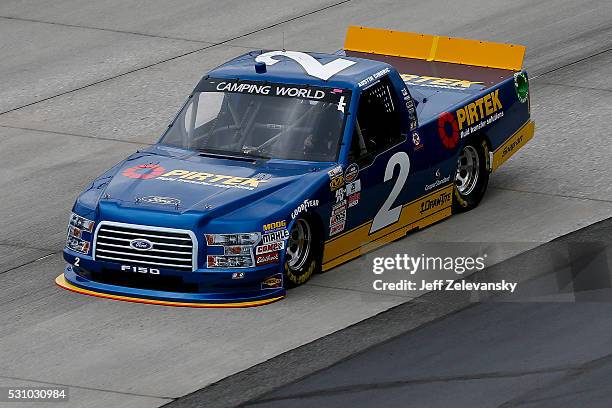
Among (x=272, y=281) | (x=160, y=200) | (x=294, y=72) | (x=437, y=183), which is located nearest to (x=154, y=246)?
(x=160, y=200)

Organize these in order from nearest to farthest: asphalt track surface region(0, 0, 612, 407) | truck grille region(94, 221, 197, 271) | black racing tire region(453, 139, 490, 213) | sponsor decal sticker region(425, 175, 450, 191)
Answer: asphalt track surface region(0, 0, 612, 407) < truck grille region(94, 221, 197, 271) < sponsor decal sticker region(425, 175, 450, 191) < black racing tire region(453, 139, 490, 213)

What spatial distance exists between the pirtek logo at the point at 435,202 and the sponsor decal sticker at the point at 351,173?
1.18m

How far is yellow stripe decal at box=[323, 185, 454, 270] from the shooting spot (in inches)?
536

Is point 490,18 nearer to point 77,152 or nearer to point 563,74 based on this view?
point 563,74

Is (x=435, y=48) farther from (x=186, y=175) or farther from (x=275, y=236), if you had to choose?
(x=275, y=236)

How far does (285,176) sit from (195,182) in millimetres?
705

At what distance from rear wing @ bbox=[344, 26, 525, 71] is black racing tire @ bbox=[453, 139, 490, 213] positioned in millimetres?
1117

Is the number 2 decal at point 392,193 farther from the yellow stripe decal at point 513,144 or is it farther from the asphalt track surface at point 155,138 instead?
the yellow stripe decal at point 513,144

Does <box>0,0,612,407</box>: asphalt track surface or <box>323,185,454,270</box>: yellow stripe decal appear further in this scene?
<box>323,185,454,270</box>: yellow stripe decal

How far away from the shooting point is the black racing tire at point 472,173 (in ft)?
50.2

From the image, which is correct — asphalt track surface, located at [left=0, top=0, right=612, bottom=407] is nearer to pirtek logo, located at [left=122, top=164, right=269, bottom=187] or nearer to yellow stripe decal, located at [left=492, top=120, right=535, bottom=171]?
yellow stripe decal, located at [left=492, top=120, right=535, bottom=171]

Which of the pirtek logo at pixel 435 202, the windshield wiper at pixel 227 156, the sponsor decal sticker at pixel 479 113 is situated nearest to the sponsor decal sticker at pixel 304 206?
the windshield wiper at pixel 227 156

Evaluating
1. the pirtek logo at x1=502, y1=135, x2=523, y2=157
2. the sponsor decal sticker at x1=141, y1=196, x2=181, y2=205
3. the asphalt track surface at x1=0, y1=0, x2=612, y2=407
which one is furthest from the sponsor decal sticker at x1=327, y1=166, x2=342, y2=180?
the pirtek logo at x1=502, y1=135, x2=523, y2=157

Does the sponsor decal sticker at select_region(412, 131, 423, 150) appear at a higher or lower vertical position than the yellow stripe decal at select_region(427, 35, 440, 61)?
lower
